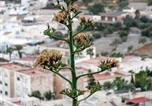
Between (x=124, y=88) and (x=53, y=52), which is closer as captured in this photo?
(x=53, y=52)

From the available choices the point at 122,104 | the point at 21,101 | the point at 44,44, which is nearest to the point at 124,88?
the point at 122,104

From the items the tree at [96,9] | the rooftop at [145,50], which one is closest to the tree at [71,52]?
the rooftop at [145,50]

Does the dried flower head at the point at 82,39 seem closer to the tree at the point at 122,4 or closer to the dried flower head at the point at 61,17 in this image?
the dried flower head at the point at 61,17

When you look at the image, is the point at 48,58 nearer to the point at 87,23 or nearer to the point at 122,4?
the point at 87,23

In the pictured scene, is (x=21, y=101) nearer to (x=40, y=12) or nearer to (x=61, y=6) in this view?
(x=61, y=6)

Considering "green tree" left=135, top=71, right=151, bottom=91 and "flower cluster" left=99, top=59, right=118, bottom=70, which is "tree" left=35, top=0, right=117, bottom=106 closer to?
"flower cluster" left=99, top=59, right=118, bottom=70

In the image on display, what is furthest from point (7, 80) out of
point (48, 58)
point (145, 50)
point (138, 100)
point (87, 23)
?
point (48, 58)
